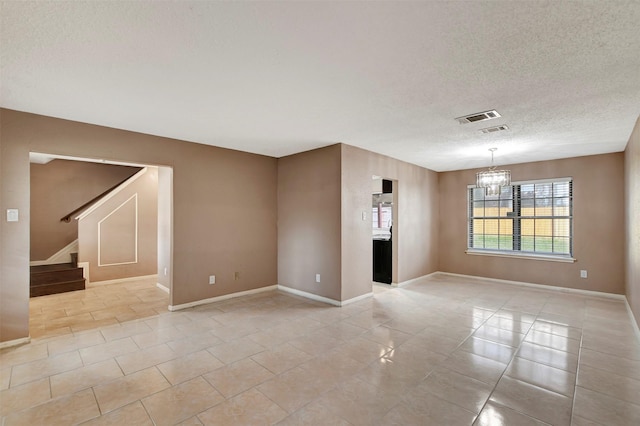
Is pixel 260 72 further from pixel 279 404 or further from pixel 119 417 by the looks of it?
pixel 119 417

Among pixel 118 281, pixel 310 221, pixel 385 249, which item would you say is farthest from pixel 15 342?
pixel 385 249

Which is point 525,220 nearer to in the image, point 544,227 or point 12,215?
point 544,227

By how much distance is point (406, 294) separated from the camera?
17.3ft

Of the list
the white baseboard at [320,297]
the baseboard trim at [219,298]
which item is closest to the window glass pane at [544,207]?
the white baseboard at [320,297]

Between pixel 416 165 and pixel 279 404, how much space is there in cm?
551

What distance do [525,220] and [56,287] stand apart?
905cm

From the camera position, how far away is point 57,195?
22.0 feet

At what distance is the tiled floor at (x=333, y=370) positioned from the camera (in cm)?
204

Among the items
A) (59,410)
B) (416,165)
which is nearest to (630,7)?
(59,410)

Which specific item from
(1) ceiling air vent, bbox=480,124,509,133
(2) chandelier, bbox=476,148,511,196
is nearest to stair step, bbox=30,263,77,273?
(1) ceiling air vent, bbox=480,124,509,133

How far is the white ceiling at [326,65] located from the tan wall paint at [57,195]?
4613 millimetres

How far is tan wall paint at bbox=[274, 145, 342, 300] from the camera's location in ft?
15.1

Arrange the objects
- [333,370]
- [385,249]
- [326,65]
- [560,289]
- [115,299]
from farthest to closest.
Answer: [385,249]
[560,289]
[115,299]
[333,370]
[326,65]

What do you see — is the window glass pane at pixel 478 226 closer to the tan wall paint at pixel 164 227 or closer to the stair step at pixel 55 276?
the tan wall paint at pixel 164 227
